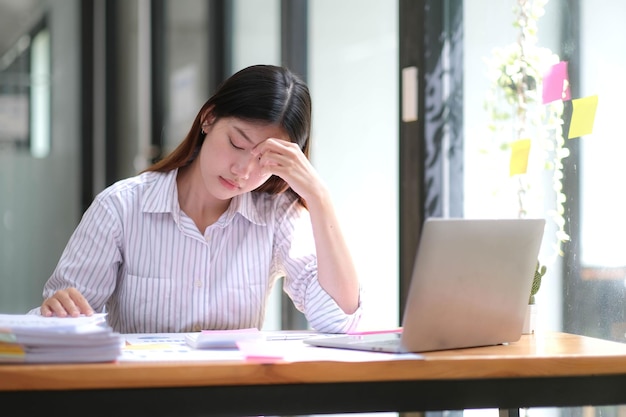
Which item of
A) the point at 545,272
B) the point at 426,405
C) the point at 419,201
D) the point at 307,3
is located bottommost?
the point at 426,405

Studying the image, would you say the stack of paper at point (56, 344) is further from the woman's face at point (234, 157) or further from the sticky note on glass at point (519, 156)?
the sticky note on glass at point (519, 156)

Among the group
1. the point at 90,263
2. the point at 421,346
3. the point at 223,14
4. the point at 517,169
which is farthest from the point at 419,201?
the point at 223,14

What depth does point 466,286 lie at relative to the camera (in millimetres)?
1406

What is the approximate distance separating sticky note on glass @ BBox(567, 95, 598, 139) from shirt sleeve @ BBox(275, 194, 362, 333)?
0.56m

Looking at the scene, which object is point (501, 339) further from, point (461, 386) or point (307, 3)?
point (307, 3)

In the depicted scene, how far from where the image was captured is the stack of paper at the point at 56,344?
3.98 ft

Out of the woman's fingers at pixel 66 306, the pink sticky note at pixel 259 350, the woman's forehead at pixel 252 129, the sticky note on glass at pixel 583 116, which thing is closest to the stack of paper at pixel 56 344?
the pink sticky note at pixel 259 350

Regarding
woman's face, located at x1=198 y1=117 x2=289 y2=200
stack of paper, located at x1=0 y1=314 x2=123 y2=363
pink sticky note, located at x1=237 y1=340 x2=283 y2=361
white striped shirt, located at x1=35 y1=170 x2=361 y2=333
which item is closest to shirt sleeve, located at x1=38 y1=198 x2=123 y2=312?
white striped shirt, located at x1=35 y1=170 x2=361 y2=333

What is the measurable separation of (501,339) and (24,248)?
372 cm

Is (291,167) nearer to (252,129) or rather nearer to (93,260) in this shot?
(252,129)

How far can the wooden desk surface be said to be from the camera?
118 centimetres

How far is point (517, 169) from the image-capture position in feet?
6.89

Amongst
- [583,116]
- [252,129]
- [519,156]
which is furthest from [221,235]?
[583,116]

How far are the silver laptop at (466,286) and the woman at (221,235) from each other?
399mm
